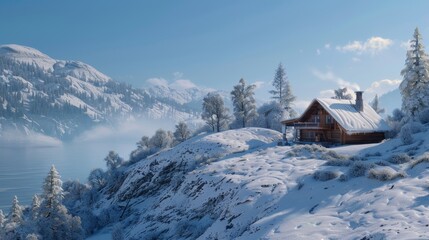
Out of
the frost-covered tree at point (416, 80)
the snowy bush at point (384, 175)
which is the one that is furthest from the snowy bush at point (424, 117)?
the snowy bush at point (384, 175)

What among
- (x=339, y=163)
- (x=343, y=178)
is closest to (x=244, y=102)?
(x=339, y=163)

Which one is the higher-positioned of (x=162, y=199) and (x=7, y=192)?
(x=162, y=199)

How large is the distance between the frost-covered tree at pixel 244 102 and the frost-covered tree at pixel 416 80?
28389 millimetres

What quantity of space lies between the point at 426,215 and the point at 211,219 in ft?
44.5

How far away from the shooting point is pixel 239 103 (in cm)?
6706

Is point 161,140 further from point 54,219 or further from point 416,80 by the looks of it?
point 416,80

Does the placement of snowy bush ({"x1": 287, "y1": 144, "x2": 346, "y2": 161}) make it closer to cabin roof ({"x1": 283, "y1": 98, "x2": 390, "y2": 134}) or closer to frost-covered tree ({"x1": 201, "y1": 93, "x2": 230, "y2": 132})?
cabin roof ({"x1": 283, "y1": 98, "x2": 390, "y2": 134})

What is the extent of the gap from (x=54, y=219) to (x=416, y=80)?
44.1m

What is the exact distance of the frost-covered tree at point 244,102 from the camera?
66.8m

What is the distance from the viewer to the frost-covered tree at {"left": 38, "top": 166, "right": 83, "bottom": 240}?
1282 inches

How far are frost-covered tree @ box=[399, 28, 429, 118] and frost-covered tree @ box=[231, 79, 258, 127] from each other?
28389mm

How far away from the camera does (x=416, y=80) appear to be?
4272 centimetres

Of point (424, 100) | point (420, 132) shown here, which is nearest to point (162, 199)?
point (420, 132)

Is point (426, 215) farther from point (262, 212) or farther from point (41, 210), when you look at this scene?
point (41, 210)
